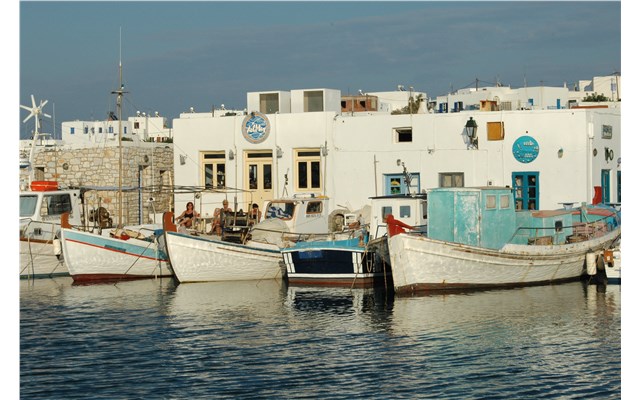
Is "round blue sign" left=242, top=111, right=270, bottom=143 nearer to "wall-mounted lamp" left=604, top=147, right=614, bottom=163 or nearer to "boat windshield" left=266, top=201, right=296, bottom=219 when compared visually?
"boat windshield" left=266, top=201, right=296, bottom=219

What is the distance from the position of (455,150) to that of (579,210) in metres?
4.96

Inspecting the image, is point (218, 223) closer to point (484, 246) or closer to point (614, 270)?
point (484, 246)

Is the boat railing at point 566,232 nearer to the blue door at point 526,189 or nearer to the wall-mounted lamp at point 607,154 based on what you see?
the blue door at point 526,189

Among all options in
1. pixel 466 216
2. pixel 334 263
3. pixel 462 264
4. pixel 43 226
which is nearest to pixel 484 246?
pixel 466 216

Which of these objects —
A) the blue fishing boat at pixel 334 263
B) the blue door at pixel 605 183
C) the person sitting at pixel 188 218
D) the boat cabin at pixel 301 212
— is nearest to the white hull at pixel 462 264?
the blue fishing boat at pixel 334 263

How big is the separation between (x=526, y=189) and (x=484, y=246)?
733 cm

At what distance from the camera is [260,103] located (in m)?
37.7

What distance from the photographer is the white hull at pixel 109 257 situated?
29.6 m

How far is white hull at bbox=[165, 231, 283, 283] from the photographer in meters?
28.7

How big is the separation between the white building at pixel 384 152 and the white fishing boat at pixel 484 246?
4378 mm

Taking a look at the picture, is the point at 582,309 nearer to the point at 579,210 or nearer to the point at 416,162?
the point at 579,210

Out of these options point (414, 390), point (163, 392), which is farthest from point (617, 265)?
point (163, 392)

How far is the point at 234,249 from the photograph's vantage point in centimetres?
2909

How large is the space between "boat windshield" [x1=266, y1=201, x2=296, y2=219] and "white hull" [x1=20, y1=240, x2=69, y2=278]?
6.36 meters
